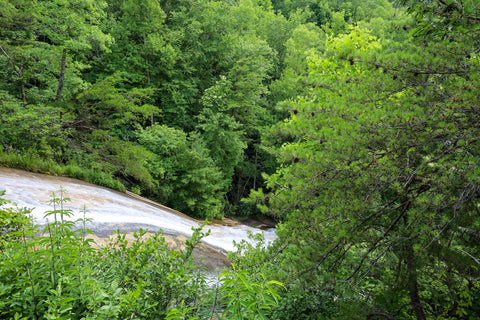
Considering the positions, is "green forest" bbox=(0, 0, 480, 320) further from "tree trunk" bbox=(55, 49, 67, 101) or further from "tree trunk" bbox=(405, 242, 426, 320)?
"tree trunk" bbox=(55, 49, 67, 101)

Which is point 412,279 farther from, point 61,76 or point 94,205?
point 61,76

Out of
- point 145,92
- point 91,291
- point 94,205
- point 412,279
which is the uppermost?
point 145,92

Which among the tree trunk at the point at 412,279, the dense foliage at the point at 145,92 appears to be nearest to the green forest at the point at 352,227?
the tree trunk at the point at 412,279

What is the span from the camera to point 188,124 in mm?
21734

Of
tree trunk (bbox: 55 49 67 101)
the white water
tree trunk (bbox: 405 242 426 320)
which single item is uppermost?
tree trunk (bbox: 55 49 67 101)

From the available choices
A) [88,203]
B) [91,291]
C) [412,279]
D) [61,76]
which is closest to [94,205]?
[88,203]

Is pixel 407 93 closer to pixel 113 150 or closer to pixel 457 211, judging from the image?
pixel 457 211

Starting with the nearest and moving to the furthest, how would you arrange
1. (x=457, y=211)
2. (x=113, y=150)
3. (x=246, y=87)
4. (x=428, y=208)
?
1. (x=457, y=211)
2. (x=428, y=208)
3. (x=113, y=150)
4. (x=246, y=87)

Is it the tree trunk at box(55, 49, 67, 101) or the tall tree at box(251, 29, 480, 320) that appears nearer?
the tall tree at box(251, 29, 480, 320)

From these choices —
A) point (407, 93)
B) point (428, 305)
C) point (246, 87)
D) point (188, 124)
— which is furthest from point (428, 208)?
point (188, 124)

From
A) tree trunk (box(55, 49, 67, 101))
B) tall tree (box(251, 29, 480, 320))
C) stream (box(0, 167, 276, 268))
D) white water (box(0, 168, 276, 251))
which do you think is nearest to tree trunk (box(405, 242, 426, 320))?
tall tree (box(251, 29, 480, 320))

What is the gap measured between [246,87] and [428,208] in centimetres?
1841

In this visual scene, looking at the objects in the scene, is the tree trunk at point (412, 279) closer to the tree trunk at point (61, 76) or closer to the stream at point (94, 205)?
the stream at point (94, 205)

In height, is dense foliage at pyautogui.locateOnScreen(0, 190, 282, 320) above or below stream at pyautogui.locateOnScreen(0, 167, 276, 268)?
above
